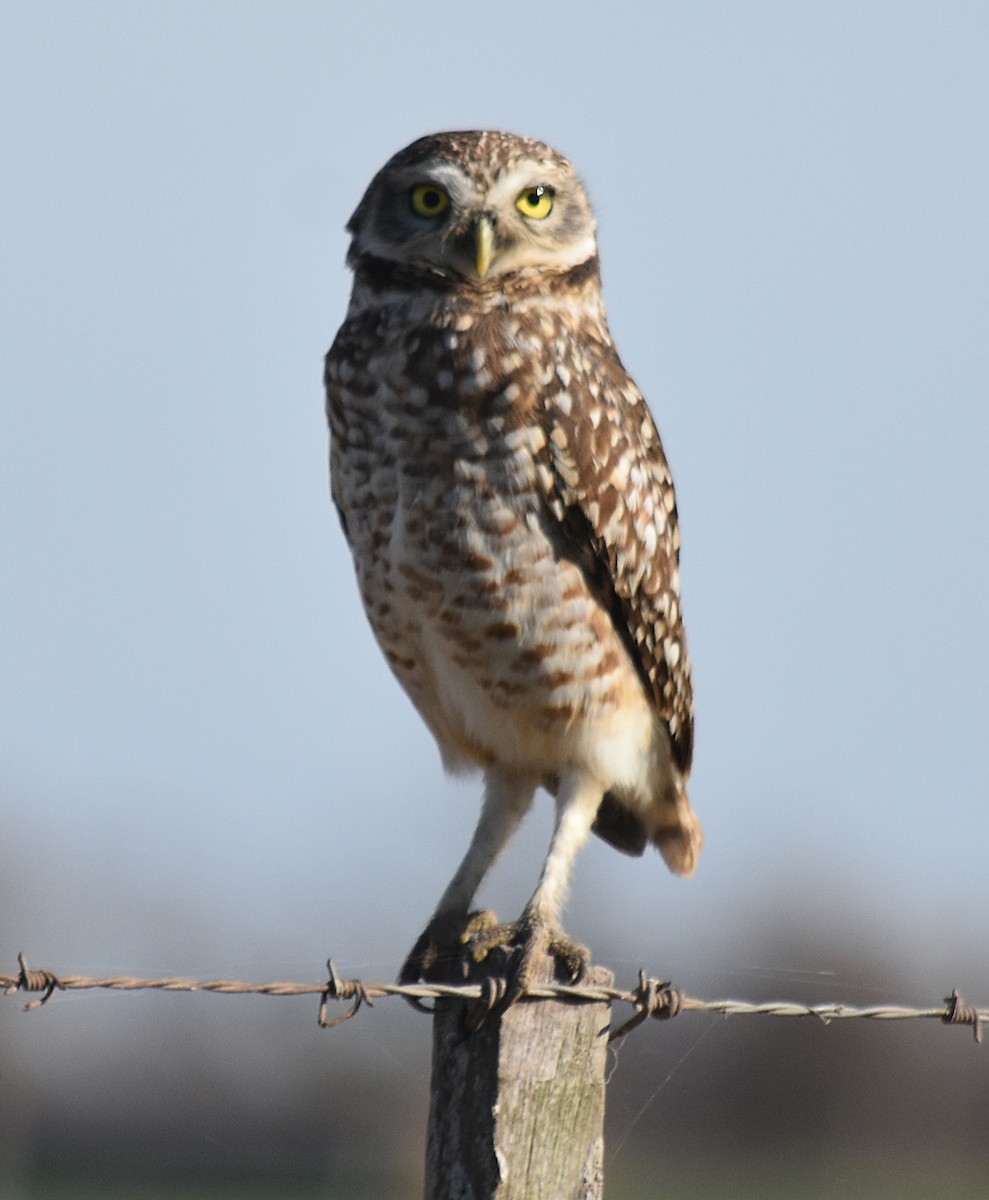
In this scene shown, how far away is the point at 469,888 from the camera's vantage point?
5109 mm

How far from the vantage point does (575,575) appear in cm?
497

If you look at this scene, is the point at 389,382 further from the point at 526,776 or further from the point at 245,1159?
the point at 245,1159

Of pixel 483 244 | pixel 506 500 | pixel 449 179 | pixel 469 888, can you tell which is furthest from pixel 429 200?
pixel 469 888

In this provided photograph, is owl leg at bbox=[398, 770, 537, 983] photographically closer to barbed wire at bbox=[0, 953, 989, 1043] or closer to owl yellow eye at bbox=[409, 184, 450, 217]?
barbed wire at bbox=[0, 953, 989, 1043]

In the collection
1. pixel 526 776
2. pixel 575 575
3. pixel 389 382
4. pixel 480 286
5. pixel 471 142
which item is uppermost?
pixel 471 142

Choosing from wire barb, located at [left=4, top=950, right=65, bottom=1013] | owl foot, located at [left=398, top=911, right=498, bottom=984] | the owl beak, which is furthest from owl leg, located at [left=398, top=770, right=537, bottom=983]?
the owl beak

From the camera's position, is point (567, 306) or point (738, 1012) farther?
point (567, 306)

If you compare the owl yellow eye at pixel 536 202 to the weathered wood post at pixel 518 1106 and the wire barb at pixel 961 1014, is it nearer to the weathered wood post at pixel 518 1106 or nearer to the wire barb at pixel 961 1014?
the wire barb at pixel 961 1014

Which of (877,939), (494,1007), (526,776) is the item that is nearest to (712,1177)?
(877,939)

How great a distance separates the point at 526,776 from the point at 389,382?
1216mm

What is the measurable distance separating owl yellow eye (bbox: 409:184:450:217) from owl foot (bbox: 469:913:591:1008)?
198 cm

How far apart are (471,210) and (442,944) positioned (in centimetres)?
199

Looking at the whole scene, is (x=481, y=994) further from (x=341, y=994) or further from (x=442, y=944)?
(x=442, y=944)

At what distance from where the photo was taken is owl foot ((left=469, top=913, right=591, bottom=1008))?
11.5 ft
